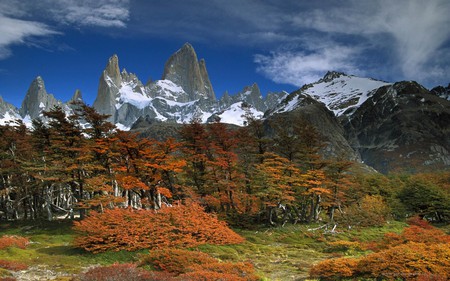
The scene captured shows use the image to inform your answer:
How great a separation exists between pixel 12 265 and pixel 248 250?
17659 millimetres

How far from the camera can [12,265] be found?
838 inches

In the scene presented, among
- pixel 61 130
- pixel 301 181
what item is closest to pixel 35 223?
Result: pixel 61 130

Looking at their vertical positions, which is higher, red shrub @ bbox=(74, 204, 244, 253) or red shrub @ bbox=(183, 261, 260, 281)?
red shrub @ bbox=(74, 204, 244, 253)

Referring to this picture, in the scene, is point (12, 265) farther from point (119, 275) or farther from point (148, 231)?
point (119, 275)

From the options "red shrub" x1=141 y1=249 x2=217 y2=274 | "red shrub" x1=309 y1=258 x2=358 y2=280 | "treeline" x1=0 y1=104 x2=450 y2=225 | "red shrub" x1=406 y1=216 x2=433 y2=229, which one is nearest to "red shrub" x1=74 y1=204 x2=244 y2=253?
"red shrub" x1=141 y1=249 x2=217 y2=274

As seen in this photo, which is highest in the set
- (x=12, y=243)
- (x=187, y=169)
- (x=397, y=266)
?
(x=187, y=169)

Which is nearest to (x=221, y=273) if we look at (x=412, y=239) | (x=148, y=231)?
(x=148, y=231)

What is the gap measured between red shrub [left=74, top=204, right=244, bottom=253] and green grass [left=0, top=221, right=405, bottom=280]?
0.80 meters

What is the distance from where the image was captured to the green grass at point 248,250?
75.0 ft

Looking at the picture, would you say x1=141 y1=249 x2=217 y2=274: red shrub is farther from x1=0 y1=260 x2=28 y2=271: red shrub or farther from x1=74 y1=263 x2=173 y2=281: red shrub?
x1=0 y1=260 x2=28 y2=271: red shrub

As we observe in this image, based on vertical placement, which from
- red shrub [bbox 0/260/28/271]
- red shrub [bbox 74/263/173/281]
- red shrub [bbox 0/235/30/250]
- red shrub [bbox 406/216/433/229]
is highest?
red shrub [bbox 0/235/30/250]

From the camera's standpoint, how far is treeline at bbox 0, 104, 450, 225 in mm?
38125

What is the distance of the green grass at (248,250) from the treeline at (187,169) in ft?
10.6

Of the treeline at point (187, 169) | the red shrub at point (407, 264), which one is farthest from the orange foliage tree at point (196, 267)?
the treeline at point (187, 169)
